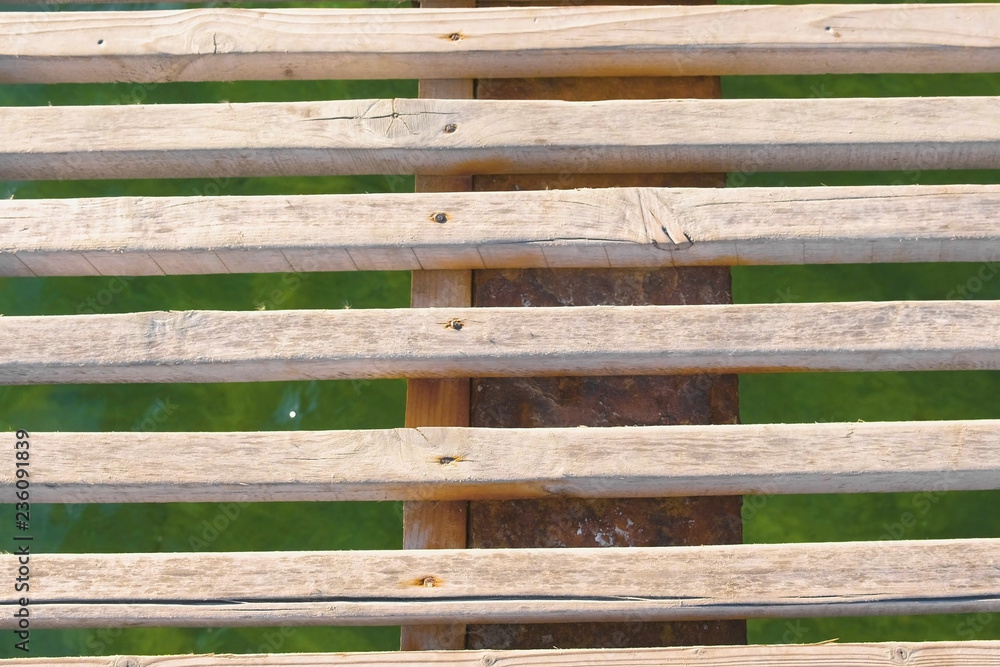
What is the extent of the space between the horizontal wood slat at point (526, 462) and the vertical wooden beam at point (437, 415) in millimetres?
110

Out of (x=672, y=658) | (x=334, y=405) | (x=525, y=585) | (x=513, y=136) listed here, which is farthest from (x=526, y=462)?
(x=334, y=405)

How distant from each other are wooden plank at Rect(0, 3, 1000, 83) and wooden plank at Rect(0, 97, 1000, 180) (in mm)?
159

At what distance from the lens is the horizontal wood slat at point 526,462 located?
1687mm

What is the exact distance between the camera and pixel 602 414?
6.23 ft

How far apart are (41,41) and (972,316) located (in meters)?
2.33

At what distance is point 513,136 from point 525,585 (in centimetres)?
102

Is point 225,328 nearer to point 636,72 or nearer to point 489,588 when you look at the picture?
point 489,588

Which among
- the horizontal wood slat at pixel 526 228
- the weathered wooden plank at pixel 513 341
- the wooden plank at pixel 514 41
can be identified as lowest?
the weathered wooden plank at pixel 513 341

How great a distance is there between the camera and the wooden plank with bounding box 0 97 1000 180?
1883 mm

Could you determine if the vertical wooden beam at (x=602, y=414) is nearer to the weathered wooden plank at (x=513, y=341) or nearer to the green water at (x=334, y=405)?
the weathered wooden plank at (x=513, y=341)

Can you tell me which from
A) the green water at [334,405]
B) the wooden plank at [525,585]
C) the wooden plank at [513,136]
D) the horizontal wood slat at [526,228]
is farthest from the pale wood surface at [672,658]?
the wooden plank at [513,136]

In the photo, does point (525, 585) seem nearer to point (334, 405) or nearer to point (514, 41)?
point (334, 405)

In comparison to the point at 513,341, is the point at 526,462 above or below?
below

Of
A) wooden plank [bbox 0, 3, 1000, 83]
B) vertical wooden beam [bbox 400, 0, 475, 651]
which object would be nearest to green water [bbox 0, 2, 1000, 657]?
wooden plank [bbox 0, 3, 1000, 83]
